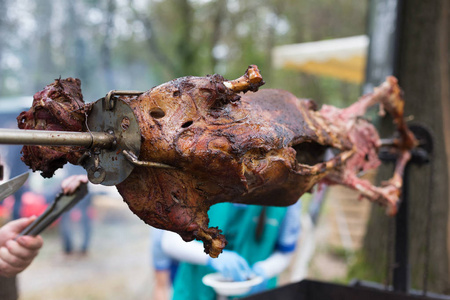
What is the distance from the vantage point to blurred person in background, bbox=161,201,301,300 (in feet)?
8.38

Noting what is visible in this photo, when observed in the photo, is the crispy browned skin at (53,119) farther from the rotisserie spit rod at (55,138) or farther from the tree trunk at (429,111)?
the tree trunk at (429,111)

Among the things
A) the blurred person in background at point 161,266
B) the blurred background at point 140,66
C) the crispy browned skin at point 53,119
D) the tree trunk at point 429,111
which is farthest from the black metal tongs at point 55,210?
the tree trunk at point 429,111

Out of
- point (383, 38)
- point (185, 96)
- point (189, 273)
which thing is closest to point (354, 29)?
point (383, 38)

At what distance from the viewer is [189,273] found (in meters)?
Answer: 2.80

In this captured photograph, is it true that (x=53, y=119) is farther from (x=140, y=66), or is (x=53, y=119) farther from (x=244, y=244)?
(x=140, y=66)

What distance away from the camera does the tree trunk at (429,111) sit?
4.23m

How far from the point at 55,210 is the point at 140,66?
29.0ft

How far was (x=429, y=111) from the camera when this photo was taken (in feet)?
14.0

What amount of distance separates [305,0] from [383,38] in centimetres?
1047

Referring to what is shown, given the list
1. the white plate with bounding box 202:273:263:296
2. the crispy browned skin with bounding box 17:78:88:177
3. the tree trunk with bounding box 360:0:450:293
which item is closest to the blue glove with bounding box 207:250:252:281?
the white plate with bounding box 202:273:263:296

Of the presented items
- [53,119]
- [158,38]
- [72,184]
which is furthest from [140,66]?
[53,119]

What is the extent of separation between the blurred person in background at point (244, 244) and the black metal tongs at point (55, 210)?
842 millimetres

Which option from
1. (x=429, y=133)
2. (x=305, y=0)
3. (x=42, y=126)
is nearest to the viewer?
(x=42, y=126)

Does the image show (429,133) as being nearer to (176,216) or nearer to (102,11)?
(176,216)
